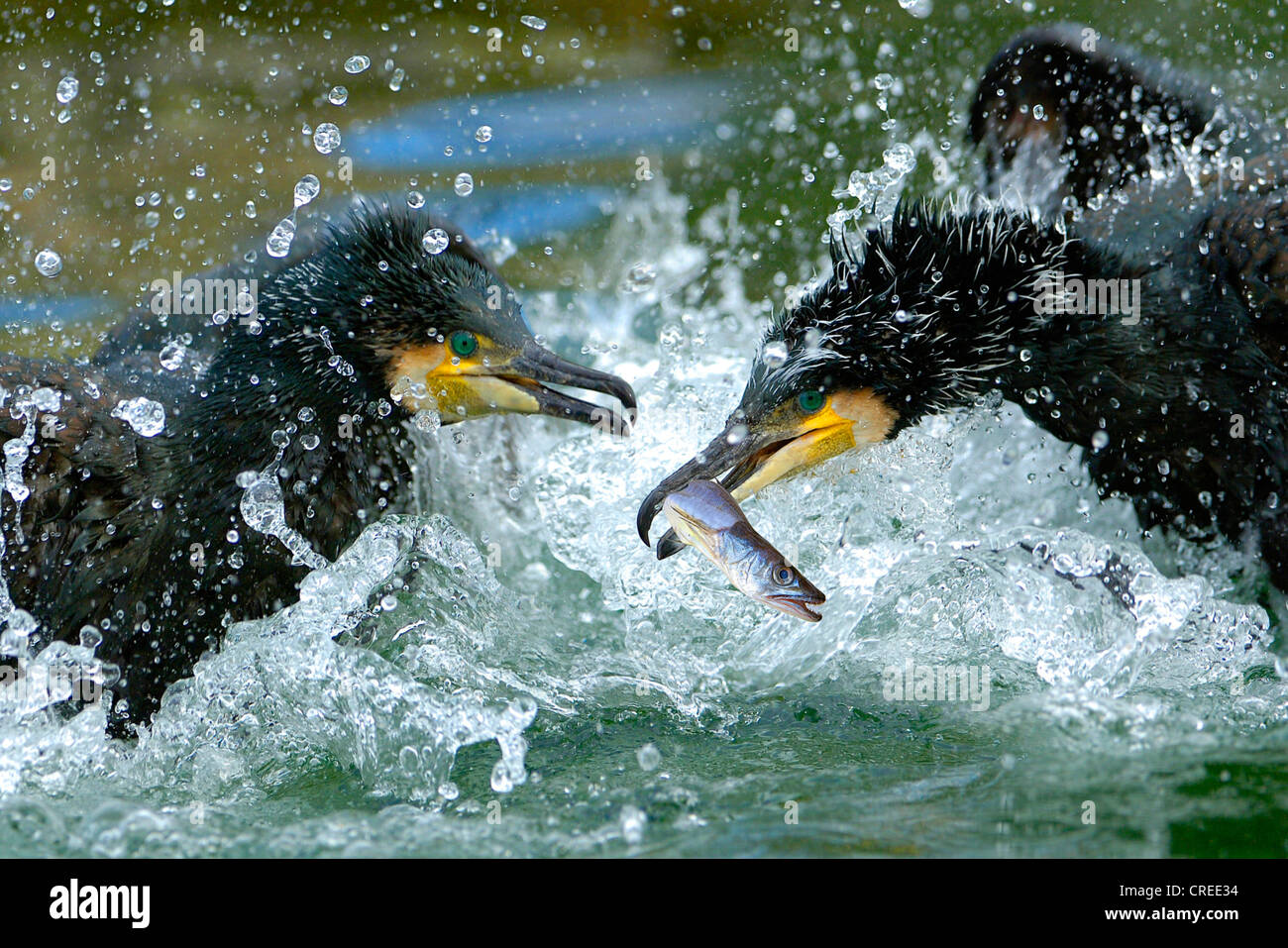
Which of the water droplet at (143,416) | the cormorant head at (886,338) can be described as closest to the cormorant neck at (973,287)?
the cormorant head at (886,338)

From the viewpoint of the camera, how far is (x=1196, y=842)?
117 inches

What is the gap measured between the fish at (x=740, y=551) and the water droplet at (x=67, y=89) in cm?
505

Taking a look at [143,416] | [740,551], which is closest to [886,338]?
[740,551]

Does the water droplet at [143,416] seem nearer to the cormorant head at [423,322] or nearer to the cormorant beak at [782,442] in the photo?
the cormorant head at [423,322]

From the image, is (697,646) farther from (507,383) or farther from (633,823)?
(633,823)

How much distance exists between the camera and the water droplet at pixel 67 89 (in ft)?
23.5

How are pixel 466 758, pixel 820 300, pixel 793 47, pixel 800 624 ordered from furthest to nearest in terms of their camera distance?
1. pixel 793 47
2. pixel 800 624
3. pixel 820 300
4. pixel 466 758

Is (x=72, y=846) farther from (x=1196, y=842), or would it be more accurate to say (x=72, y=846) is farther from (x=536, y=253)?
(x=536, y=253)

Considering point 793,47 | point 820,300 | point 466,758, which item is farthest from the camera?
point 793,47

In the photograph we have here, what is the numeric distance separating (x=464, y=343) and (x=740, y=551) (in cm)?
112

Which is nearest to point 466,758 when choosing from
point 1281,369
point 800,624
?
point 800,624

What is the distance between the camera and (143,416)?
388 cm

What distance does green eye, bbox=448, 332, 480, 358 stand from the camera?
3.94 m

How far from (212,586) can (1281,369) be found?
3071 millimetres
